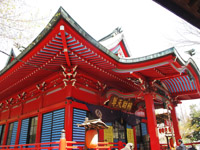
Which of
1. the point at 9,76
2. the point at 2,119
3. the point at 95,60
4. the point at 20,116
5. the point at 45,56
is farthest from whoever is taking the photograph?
the point at 2,119

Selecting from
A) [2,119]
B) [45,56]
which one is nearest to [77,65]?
[45,56]

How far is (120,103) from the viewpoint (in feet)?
30.1

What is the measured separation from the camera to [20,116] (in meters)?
9.44

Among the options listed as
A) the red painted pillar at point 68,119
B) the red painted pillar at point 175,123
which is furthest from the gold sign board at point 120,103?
the red painted pillar at point 175,123

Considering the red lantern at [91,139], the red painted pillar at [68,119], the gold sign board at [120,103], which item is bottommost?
the red lantern at [91,139]

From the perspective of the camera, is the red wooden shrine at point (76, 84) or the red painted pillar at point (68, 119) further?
the red painted pillar at point (68, 119)

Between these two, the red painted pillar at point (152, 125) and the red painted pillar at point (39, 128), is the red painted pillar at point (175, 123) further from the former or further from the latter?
the red painted pillar at point (39, 128)

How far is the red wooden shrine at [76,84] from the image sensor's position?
5.52m

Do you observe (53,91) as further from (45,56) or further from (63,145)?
(63,145)

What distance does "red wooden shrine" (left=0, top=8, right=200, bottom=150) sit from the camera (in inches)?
217

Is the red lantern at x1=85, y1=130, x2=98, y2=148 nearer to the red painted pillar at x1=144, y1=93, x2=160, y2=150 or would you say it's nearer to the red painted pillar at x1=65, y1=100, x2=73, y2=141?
the red painted pillar at x1=65, y1=100, x2=73, y2=141

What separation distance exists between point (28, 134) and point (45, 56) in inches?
192

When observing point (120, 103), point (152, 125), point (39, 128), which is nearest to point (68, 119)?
point (39, 128)

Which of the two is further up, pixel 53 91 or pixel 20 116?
pixel 53 91
